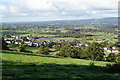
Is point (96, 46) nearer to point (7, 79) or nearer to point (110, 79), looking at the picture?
point (110, 79)

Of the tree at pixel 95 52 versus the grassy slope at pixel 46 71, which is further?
the tree at pixel 95 52

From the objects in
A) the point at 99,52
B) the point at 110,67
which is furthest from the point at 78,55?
the point at 110,67

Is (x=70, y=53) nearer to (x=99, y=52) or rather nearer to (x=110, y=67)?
(x=99, y=52)

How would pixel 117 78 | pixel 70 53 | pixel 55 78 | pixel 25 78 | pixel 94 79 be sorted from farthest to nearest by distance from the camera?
pixel 70 53 < pixel 117 78 < pixel 94 79 < pixel 55 78 < pixel 25 78

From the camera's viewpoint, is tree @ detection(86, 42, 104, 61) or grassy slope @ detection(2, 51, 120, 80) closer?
grassy slope @ detection(2, 51, 120, 80)

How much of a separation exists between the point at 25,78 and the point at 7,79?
0.93m

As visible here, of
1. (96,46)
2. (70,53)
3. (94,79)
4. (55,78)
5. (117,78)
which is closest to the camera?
(55,78)

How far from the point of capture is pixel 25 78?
8219 millimetres

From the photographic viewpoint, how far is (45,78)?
8.59m

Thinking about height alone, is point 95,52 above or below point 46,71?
below

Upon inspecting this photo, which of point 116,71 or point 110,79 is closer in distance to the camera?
point 110,79

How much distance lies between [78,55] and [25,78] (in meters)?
34.9

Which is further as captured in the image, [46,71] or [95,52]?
[95,52]

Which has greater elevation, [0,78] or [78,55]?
[0,78]
